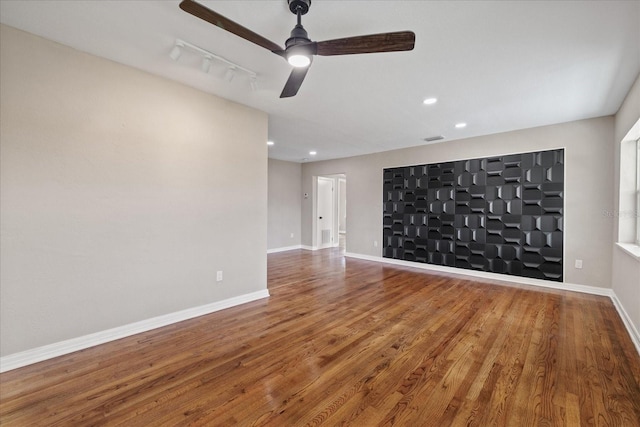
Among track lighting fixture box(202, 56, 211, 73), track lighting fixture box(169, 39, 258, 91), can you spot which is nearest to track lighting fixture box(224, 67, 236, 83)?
track lighting fixture box(169, 39, 258, 91)

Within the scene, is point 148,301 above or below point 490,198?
below

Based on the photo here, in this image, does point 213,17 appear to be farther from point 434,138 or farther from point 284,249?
point 284,249

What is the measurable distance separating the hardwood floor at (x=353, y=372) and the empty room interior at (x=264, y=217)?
0.02m

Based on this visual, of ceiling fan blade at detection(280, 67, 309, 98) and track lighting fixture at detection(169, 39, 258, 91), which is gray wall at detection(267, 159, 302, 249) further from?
ceiling fan blade at detection(280, 67, 309, 98)

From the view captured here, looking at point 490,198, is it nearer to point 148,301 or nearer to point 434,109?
point 434,109

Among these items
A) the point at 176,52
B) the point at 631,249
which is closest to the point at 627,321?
the point at 631,249

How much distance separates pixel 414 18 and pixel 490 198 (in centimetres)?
385

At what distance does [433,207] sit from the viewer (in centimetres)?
553

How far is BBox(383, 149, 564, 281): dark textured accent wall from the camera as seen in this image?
4.33 metres

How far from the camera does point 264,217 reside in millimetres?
3838

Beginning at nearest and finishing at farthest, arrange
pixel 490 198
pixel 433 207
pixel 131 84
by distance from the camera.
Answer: pixel 131 84 < pixel 490 198 < pixel 433 207

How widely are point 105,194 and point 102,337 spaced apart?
4.25 ft

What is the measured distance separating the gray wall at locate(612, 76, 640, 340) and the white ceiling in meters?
0.18

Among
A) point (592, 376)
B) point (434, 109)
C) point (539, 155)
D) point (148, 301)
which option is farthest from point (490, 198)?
point (148, 301)
